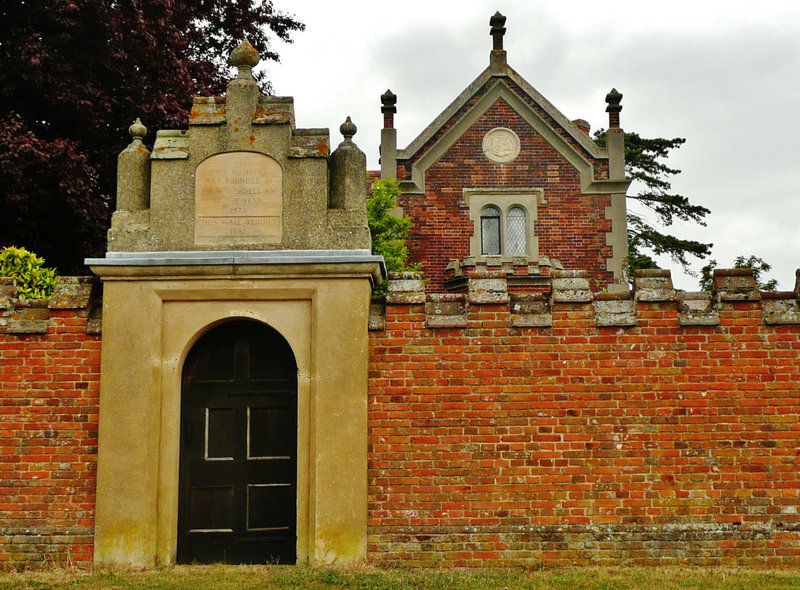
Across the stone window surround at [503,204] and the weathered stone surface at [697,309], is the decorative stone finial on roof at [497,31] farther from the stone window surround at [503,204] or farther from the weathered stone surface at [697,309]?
the weathered stone surface at [697,309]

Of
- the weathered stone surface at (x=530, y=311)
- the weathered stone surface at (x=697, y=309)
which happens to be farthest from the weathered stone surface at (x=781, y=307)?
the weathered stone surface at (x=530, y=311)

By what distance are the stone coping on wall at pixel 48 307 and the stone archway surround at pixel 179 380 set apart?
25 centimetres

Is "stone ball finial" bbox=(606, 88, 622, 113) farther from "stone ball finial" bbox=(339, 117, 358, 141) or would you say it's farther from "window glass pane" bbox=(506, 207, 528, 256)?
"stone ball finial" bbox=(339, 117, 358, 141)

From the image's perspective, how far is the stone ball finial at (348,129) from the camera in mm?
8484

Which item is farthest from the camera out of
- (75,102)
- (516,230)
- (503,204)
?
(516,230)

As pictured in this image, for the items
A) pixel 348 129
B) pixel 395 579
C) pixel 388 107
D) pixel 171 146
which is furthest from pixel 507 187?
pixel 395 579

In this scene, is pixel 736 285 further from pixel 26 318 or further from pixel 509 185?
pixel 509 185

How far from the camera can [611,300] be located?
8.23 m

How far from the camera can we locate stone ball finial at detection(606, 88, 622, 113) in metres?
21.9

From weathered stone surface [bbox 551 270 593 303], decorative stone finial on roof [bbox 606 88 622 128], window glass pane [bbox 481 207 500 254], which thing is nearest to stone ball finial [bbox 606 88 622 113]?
decorative stone finial on roof [bbox 606 88 622 128]

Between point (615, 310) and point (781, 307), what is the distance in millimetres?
1598

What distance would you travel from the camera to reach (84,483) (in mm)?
8055

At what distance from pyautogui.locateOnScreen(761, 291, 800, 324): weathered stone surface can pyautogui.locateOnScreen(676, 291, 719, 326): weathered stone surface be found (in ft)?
1.62

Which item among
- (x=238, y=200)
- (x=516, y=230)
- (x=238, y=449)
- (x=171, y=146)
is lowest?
(x=238, y=449)
